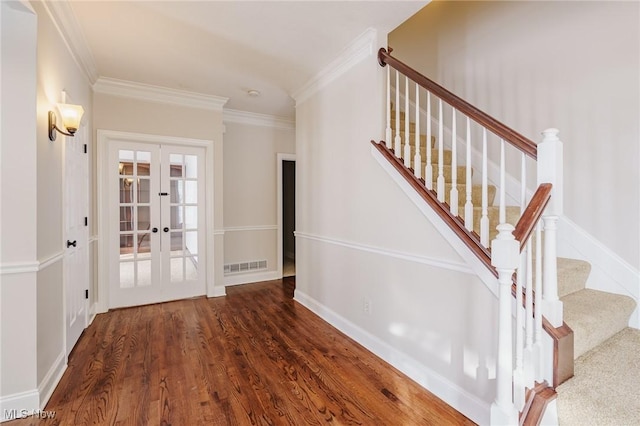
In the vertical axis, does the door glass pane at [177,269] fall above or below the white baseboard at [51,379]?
above

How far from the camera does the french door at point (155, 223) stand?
138 inches

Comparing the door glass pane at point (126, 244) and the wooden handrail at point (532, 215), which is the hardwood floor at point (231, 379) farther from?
the wooden handrail at point (532, 215)

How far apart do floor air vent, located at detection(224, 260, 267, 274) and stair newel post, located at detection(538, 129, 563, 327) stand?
Answer: 3938 millimetres

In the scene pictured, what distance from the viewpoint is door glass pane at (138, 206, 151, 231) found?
3.61m

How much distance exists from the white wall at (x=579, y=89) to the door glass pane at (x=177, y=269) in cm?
390

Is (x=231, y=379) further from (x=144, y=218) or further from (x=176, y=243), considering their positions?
(x=144, y=218)

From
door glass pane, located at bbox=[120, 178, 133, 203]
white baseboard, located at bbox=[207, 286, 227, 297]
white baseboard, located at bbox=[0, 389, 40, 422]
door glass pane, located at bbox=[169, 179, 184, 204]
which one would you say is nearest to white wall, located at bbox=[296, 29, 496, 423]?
white baseboard, located at bbox=[207, 286, 227, 297]

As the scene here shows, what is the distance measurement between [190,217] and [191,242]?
33cm

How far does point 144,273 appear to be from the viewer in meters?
3.64

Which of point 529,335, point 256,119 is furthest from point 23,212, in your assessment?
point 256,119

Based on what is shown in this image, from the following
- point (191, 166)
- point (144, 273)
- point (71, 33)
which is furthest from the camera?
point (191, 166)

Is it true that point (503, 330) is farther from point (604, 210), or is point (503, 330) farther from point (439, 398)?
point (604, 210)

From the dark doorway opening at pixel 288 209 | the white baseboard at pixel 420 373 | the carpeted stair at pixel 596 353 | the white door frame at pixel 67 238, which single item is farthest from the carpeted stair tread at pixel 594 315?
the dark doorway opening at pixel 288 209

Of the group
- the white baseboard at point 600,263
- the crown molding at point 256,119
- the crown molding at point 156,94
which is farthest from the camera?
the crown molding at point 256,119
